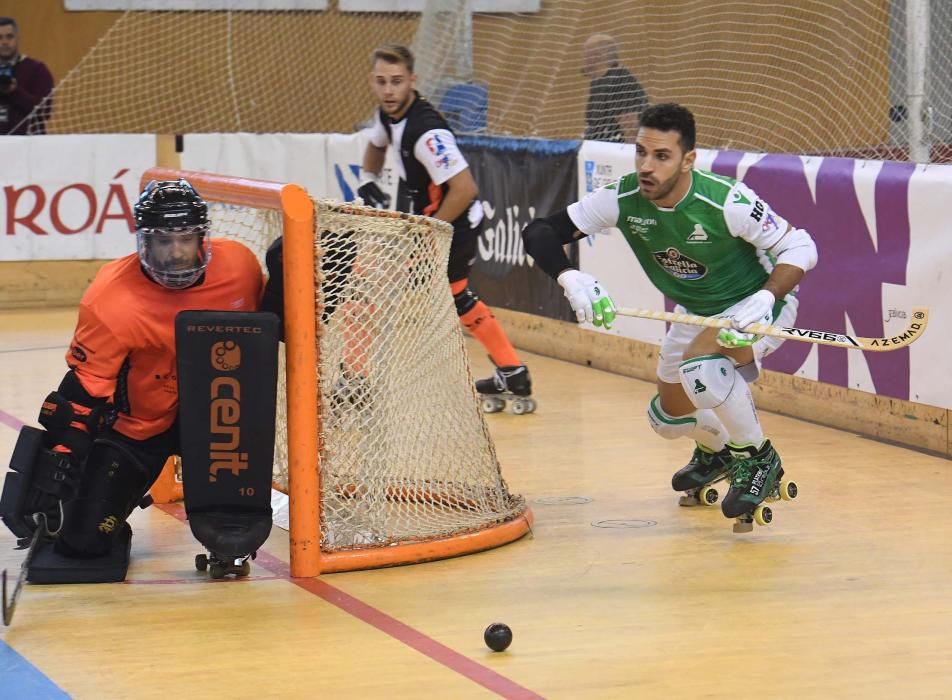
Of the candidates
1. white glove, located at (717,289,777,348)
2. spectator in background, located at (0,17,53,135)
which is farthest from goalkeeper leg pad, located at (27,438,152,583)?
spectator in background, located at (0,17,53,135)

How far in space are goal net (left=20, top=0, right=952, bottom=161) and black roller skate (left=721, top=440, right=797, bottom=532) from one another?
2347 mm

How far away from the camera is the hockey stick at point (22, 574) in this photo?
438cm

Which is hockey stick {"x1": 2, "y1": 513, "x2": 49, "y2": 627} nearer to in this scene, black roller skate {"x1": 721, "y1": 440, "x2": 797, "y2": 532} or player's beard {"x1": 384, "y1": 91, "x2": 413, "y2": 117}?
black roller skate {"x1": 721, "y1": 440, "x2": 797, "y2": 532}

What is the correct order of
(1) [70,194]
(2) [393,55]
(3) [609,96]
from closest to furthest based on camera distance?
(2) [393,55]
(3) [609,96]
(1) [70,194]

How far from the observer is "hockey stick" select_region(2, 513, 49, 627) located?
4383 millimetres

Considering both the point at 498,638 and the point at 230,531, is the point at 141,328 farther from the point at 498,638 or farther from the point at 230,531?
the point at 498,638

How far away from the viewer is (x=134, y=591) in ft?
15.7

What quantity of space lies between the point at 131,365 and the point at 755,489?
208 cm

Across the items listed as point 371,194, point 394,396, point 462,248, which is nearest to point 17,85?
point 371,194

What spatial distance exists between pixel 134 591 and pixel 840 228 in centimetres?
369

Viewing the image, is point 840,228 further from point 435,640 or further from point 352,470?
point 435,640

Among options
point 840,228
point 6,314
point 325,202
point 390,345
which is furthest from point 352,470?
point 6,314

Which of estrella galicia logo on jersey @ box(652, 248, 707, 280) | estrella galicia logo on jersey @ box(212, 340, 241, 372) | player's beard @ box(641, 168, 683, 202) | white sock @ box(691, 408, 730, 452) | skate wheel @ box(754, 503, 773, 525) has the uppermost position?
player's beard @ box(641, 168, 683, 202)

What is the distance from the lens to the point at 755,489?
538 cm
